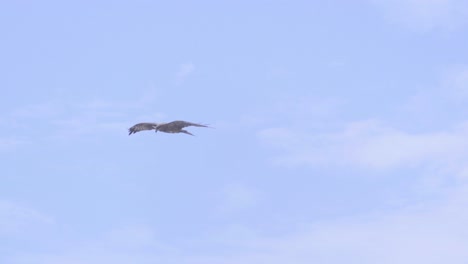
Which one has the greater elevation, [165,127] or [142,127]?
[142,127]

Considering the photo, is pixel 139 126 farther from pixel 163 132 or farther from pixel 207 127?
pixel 207 127

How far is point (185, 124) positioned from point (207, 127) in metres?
9.44

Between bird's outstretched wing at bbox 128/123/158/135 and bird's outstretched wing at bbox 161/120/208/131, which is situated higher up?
bird's outstretched wing at bbox 128/123/158/135

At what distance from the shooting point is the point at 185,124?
160 m

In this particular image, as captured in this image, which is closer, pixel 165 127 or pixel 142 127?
pixel 165 127

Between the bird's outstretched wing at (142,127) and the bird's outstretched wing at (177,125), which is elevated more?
the bird's outstretched wing at (142,127)

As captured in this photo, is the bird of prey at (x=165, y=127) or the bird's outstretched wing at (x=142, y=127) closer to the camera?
the bird of prey at (x=165, y=127)

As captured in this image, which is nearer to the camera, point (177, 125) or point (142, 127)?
point (177, 125)

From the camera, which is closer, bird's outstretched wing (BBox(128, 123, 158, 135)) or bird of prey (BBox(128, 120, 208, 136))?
bird of prey (BBox(128, 120, 208, 136))

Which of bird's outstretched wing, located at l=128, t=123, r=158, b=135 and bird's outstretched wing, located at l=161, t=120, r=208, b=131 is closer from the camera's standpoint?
bird's outstretched wing, located at l=161, t=120, r=208, b=131

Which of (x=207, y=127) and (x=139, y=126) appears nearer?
(x=207, y=127)

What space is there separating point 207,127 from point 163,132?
1457 cm

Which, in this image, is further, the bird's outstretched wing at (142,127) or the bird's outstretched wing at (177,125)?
the bird's outstretched wing at (142,127)

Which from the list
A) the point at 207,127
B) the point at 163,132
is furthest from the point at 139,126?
the point at 207,127
